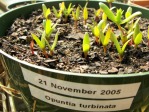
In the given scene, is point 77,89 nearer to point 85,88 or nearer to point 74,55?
point 85,88

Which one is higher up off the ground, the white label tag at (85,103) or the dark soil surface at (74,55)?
the dark soil surface at (74,55)

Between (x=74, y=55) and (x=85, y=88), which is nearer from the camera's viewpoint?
(x=85, y=88)

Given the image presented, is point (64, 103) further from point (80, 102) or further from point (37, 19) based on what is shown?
point (37, 19)

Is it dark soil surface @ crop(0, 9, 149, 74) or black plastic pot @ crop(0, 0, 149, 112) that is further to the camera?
dark soil surface @ crop(0, 9, 149, 74)

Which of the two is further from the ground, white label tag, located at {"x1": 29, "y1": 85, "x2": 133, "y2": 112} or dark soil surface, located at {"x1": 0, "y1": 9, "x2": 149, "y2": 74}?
dark soil surface, located at {"x1": 0, "y1": 9, "x2": 149, "y2": 74}

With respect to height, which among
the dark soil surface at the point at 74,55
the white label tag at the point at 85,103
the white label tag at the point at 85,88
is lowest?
the white label tag at the point at 85,103

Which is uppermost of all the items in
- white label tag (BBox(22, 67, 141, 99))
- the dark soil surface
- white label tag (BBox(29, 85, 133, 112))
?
the dark soil surface

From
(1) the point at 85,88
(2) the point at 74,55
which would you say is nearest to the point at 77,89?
(1) the point at 85,88
